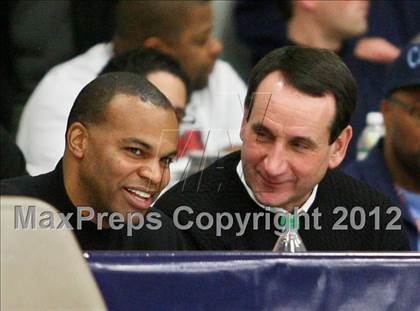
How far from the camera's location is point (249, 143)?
11.5 feet

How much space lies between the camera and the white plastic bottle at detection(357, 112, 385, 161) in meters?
4.71

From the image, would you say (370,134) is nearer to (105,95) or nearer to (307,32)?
(307,32)

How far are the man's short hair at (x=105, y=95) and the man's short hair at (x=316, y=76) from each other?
365mm

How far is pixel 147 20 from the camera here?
457 cm

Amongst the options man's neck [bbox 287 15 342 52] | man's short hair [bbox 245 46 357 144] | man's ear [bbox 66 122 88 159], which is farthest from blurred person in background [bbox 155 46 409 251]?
man's neck [bbox 287 15 342 52]

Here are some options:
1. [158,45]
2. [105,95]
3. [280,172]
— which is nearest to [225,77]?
[158,45]

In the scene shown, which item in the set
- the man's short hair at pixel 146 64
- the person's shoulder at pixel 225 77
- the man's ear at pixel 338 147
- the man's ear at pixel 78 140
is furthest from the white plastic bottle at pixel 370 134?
the man's ear at pixel 78 140

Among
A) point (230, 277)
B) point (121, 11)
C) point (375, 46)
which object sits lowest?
point (375, 46)

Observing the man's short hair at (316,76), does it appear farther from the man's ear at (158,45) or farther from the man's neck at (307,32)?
the man's neck at (307,32)

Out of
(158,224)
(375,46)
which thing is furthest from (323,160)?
(375,46)

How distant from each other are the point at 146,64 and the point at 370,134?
0.91 metres

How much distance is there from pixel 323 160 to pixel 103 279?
0.95 meters

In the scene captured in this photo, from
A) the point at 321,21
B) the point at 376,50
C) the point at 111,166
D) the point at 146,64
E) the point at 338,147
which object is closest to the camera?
the point at 111,166

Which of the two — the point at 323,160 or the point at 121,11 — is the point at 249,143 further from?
the point at 121,11
